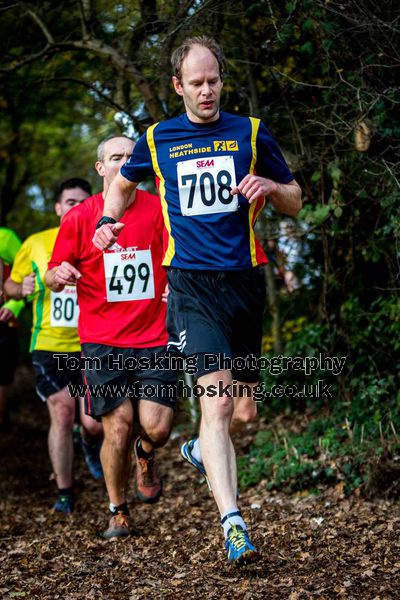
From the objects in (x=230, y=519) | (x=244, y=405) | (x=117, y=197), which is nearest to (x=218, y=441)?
(x=230, y=519)

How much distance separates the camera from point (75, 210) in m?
5.10

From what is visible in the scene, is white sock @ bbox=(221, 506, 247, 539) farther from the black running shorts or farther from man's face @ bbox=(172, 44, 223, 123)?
the black running shorts

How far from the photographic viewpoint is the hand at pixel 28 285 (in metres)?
6.00

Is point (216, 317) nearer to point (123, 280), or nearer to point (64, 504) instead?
point (123, 280)

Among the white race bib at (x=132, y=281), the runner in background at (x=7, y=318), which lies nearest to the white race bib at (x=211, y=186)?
the white race bib at (x=132, y=281)

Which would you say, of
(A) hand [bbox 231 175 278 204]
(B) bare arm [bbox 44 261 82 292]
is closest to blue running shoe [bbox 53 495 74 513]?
(B) bare arm [bbox 44 261 82 292]

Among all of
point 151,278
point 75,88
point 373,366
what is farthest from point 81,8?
point 373,366

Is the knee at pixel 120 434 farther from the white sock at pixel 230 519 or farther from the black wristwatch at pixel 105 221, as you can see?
the white sock at pixel 230 519

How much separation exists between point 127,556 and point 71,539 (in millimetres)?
685

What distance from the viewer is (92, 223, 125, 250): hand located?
3930 millimetres

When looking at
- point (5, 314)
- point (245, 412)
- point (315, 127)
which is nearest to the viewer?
point (245, 412)

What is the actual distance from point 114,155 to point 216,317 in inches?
65.8

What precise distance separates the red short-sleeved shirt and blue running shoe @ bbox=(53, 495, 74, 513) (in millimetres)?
1501

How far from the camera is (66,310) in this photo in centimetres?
603
